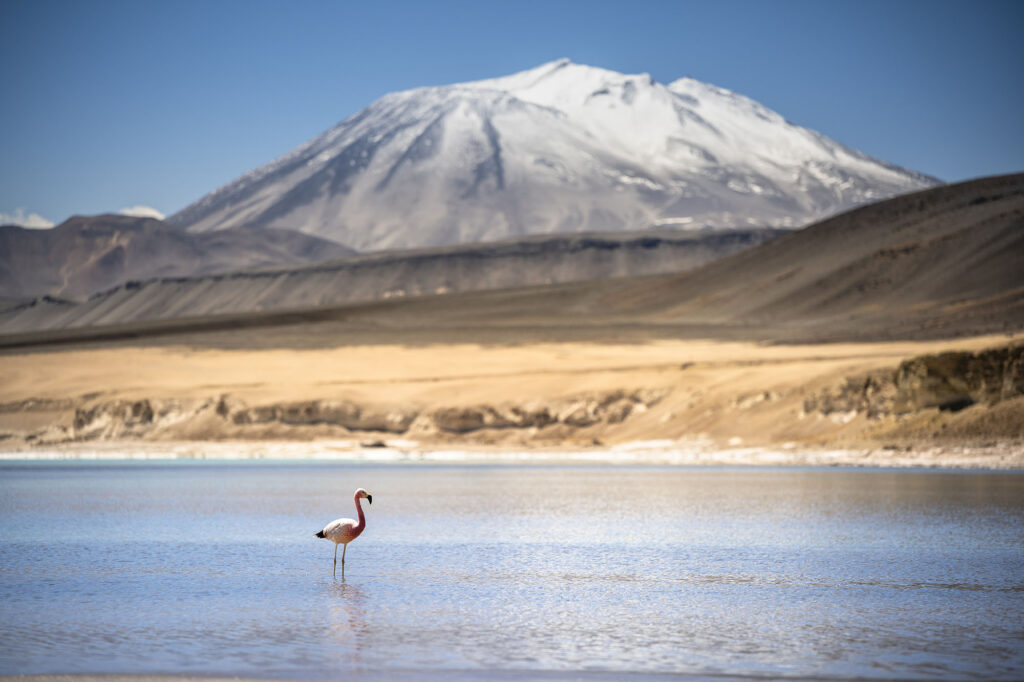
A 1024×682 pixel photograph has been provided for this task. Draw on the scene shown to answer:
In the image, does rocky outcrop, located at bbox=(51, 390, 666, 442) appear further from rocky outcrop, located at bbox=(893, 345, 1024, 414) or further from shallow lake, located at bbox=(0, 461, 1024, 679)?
shallow lake, located at bbox=(0, 461, 1024, 679)

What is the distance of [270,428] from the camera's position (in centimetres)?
6384

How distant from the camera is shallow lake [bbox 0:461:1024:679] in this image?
11.8 meters

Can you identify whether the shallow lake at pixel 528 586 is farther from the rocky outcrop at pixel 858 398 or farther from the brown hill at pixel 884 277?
the brown hill at pixel 884 277

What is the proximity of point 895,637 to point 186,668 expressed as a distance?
22.0 ft

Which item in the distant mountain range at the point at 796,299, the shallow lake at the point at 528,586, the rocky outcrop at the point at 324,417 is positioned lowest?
the shallow lake at the point at 528,586

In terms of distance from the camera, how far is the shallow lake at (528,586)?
11.8 metres

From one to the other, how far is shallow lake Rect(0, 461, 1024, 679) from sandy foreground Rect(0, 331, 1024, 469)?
14389 millimetres

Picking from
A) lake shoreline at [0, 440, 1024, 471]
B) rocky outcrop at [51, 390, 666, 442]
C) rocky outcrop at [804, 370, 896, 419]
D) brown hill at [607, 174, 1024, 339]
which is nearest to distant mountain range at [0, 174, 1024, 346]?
brown hill at [607, 174, 1024, 339]

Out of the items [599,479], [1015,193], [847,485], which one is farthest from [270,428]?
[1015,193]

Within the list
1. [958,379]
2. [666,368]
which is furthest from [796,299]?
[958,379]

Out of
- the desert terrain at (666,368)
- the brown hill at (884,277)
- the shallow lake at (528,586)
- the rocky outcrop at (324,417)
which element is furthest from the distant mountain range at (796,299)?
the shallow lake at (528,586)

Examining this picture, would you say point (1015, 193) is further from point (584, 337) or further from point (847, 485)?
point (847, 485)

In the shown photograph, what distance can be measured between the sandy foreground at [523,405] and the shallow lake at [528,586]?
1439 centimetres

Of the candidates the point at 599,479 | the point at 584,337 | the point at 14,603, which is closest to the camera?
the point at 14,603
